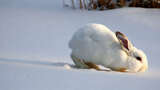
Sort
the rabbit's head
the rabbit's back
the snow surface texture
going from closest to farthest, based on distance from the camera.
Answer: the snow surface texture
the rabbit's back
the rabbit's head

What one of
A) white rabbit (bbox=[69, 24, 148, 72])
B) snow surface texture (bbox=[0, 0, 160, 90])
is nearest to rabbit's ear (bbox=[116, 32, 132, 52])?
white rabbit (bbox=[69, 24, 148, 72])

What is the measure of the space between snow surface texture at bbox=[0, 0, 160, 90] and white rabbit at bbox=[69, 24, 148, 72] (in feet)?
0.59

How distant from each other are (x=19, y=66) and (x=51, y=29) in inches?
160

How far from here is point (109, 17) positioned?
9.17 m

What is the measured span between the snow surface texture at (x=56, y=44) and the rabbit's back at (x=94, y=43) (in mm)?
239

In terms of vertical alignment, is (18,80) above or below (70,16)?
above

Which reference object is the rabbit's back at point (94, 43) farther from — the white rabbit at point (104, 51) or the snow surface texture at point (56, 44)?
the snow surface texture at point (56, 44)

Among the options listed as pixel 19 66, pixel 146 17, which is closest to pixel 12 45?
pixel 19 66

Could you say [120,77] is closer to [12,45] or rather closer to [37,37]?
[12,45]

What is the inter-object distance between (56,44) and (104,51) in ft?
9.07

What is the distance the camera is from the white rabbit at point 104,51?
4195 millimetres

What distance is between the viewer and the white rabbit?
4195 millimetres

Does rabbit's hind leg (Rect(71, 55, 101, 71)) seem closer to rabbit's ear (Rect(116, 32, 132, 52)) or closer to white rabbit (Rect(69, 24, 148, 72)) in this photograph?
white rabbit (Rect(69, 24, 148, 72))

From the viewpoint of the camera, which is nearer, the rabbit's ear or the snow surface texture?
the snow surface texture
